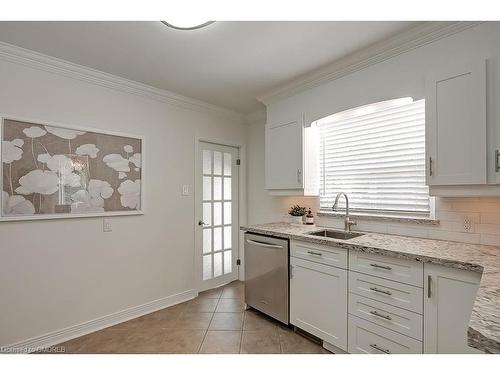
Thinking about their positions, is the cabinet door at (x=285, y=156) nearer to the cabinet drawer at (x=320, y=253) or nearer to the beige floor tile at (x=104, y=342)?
the cabinet drawer at (x=320, y=253)

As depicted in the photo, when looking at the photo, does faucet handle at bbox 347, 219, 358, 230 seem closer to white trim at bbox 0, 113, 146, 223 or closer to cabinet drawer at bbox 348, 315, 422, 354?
cabinet drawer at bbox 348, 315, 422, 354

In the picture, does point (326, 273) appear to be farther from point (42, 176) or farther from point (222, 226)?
point (42, 176)

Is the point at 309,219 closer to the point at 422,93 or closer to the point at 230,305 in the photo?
the point at 230,305

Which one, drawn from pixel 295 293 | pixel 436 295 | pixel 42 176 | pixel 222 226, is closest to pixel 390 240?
pixel 436 295

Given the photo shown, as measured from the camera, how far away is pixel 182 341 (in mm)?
2217

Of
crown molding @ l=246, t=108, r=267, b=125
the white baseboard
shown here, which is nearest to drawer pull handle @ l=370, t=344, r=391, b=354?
the white baseboard

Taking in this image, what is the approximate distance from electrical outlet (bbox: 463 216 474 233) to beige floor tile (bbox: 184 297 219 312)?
8.16 ft

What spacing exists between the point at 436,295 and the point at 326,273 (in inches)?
29.0

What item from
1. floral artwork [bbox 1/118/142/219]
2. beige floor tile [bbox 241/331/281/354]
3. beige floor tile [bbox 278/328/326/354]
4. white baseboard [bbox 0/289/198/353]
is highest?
floral artwork [bbox 1/118/142/219]

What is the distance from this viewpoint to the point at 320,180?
113 inches

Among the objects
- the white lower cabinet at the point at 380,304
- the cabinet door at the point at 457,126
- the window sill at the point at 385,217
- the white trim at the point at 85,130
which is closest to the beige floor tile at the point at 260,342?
the white lower cabinet at the point at 380,304

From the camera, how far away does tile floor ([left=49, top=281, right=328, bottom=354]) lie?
2.11 metres

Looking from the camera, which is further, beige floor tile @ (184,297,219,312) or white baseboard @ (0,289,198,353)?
beige floor tile @ (184,297,219,312)

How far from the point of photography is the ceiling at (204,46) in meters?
1.79
